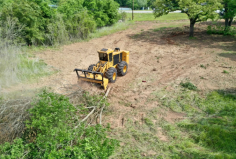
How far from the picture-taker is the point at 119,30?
22594 millimetres

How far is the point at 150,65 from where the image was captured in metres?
11.8

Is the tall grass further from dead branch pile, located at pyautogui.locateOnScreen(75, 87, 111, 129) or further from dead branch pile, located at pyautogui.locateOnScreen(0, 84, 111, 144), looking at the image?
dead branch pile, located at pyautogui.locateOnScreen(75, 87, 111, 129)

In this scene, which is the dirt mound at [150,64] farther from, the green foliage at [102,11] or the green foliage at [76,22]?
the green foliage at [102,11]

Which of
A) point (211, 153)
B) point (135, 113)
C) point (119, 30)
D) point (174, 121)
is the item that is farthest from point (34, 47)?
point (211, 153)

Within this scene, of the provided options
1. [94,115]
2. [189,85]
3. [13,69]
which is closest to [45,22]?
[13,69]

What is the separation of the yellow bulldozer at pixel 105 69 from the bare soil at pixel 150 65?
379mm

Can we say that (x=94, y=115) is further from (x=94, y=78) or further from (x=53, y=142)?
(x=53, y=142)

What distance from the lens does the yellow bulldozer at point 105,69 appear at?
315 inches

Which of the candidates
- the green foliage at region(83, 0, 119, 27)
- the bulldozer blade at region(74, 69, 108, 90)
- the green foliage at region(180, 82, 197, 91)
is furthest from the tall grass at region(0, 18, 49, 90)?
the green foliage at region(83, 0, 119, 27)

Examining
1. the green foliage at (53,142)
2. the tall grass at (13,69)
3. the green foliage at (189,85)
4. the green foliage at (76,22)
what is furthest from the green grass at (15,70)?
the green foliage at (189,85)

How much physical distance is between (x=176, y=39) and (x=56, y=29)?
11.7 meters

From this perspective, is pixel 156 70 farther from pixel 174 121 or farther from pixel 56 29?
pixel 56 29

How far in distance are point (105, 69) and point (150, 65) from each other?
428 cm

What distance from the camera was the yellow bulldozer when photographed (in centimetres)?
800
